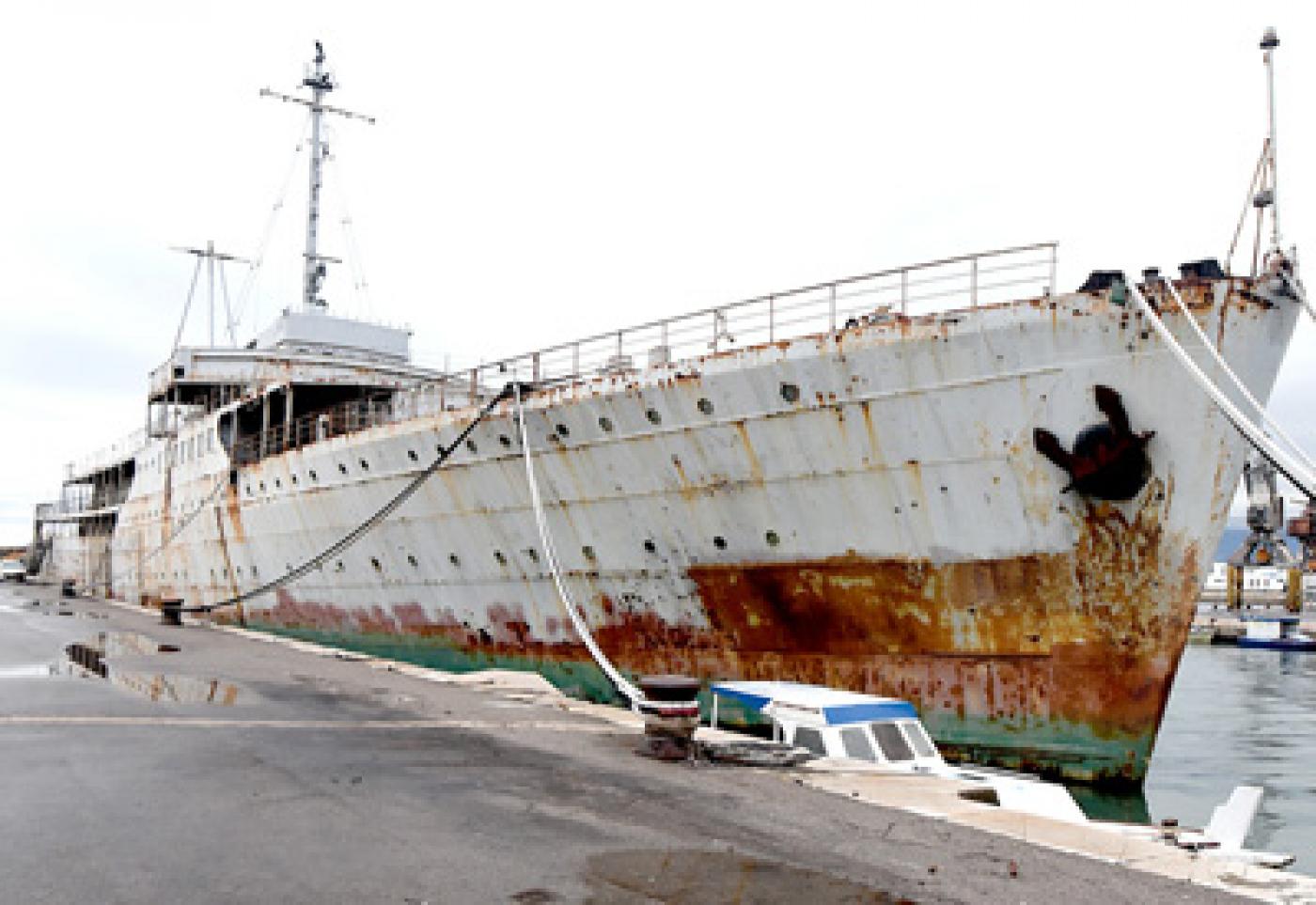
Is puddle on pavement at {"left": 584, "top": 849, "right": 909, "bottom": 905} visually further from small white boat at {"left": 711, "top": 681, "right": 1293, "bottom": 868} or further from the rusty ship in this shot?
the rusty ship

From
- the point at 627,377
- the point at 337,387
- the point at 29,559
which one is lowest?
the point at 29,559

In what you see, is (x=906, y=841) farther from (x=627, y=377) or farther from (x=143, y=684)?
(x=143, y=684)

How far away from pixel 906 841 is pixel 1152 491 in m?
5.92

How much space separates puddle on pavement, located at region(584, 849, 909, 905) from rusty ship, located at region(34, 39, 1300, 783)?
20.6 ft

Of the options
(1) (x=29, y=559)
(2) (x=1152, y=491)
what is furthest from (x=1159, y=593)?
(1) (x=29, y=559)

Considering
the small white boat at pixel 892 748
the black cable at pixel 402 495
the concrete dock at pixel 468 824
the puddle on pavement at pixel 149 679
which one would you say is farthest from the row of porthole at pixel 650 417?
the puddle on pavement at pixel 149 679

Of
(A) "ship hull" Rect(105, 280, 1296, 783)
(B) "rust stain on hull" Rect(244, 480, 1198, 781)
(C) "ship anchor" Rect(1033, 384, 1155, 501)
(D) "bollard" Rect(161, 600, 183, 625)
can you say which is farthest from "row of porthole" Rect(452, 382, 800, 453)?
(D) "bollard" Rect(161, 600, 183, 625)

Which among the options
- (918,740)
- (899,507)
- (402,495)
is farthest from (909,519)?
(402,495)

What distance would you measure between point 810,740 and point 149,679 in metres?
8.76

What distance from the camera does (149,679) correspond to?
12570 millimetres

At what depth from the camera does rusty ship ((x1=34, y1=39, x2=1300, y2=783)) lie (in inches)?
398

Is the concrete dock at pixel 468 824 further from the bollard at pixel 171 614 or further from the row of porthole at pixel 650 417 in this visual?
the bollard at pixel 171 614

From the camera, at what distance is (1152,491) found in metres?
10.1

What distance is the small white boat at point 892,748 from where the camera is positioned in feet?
27.2
